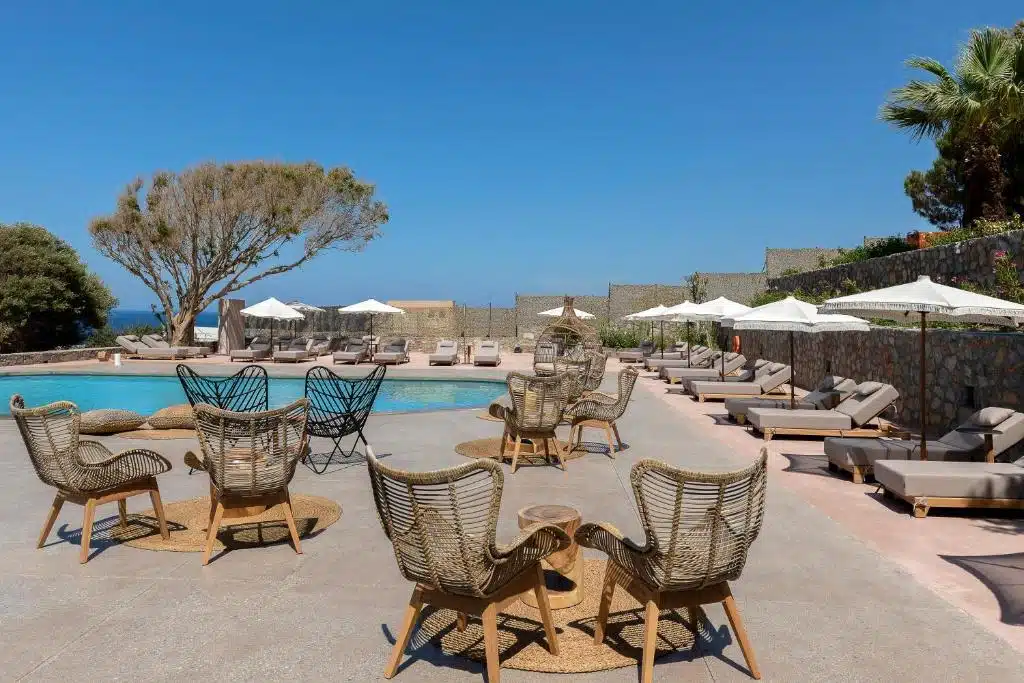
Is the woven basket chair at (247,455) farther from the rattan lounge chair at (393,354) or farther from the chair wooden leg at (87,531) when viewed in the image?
the rattan lounge chair at (393,354)

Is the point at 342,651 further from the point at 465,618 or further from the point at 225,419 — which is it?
the point at 225,419

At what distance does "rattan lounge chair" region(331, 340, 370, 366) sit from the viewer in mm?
22312

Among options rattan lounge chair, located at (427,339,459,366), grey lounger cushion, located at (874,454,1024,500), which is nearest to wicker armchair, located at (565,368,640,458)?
grey lounger cushion, located at (874,454,1024,500)

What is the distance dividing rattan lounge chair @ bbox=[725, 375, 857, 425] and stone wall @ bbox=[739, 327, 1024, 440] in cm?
102

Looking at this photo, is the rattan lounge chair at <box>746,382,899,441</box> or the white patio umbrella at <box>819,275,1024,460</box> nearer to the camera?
the white patio umbrella at <box>819,275,1024,460</box>

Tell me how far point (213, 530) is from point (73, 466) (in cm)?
94

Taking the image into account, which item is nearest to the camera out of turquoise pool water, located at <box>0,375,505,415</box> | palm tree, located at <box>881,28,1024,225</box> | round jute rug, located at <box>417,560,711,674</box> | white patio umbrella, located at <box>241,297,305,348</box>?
round jute rug, located at <box>417,560,711,674</box>

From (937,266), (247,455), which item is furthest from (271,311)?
(247,455)

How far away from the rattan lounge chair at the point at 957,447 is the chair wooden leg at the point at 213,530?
5265mm

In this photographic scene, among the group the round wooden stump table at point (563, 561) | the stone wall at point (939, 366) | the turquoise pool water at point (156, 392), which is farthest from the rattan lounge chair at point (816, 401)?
the round wooden stump table at point (563, 561)

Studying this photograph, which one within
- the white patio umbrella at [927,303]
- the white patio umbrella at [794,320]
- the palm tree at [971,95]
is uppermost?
the palm tree at [971,95]

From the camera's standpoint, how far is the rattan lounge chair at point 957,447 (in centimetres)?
650

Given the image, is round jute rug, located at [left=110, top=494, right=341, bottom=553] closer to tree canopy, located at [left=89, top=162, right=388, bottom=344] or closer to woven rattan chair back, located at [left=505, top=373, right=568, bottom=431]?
Result: woven rattan chair back, located at [left=505, top=373, right=568, bottom=431]

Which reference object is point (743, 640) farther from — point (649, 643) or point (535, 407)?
point (535, 407)
